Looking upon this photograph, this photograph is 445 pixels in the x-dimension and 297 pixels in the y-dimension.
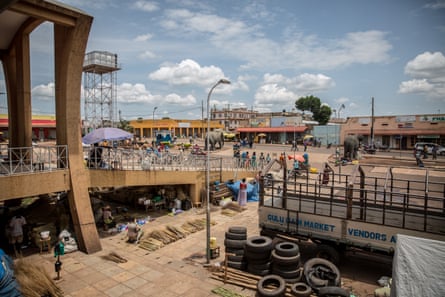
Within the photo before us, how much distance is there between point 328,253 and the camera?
11039mm

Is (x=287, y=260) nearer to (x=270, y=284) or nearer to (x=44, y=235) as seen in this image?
(x=270, y=284)

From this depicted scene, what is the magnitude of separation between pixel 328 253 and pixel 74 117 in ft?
38.6

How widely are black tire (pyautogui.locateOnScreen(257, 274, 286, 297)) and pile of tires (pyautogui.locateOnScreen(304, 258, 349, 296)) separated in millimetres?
926

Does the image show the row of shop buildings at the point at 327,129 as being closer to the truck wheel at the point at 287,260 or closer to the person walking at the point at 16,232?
the person walking at the point at 16,232

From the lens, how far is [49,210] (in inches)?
661

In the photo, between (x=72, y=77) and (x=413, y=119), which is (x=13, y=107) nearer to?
(x=72, y=77)

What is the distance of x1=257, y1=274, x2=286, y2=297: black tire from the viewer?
8898 mm

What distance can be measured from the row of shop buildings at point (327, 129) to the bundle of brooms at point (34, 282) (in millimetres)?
34593

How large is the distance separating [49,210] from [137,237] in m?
6.35

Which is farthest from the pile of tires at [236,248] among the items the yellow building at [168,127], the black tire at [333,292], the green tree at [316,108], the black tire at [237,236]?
the green tree at [316,108]

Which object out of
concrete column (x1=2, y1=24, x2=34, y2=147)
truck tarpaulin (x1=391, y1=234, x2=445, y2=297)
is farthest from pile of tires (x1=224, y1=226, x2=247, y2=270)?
concrete column (x1=2, y1=24, x2=34, y2=147)

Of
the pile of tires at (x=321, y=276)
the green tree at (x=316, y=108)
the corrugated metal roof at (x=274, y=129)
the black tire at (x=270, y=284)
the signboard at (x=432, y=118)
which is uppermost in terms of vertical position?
the green tree at (x=316, y=108)

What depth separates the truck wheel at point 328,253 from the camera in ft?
35.7

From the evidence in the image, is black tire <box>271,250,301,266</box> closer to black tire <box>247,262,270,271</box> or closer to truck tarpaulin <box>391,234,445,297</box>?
black tire <box>247,262,270,271</box>
